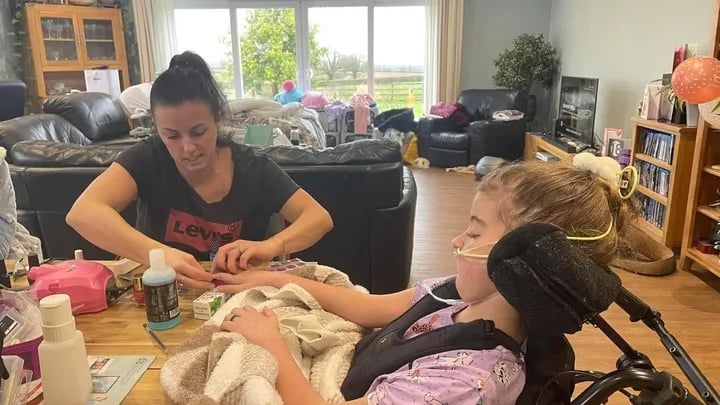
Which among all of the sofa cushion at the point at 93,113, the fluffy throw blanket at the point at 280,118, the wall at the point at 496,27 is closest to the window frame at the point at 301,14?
the wall at the point at 496,27

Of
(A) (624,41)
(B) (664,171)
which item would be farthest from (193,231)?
(A) (624,41)

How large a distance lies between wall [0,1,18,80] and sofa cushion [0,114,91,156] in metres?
2.09

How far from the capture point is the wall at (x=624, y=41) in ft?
11.9

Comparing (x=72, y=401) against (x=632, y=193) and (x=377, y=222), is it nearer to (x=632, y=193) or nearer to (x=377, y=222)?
(x=632, y=193)

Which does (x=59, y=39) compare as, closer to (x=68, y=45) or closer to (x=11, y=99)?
(x=68, y=45)

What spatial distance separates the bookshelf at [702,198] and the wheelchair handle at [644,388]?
2.58 meters

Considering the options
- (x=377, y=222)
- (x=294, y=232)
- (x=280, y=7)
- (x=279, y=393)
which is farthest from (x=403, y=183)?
(x=280, y=7)

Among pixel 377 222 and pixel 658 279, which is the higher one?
pixel 377 222

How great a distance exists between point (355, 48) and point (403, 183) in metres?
4.75

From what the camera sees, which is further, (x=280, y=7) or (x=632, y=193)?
(x=280, y=7)

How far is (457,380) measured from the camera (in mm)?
680

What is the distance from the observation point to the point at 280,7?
6910mm

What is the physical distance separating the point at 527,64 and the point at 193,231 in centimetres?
547

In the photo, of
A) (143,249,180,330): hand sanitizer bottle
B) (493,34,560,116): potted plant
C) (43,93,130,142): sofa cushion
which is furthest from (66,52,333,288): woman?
(493,34,560,116): potted plant
